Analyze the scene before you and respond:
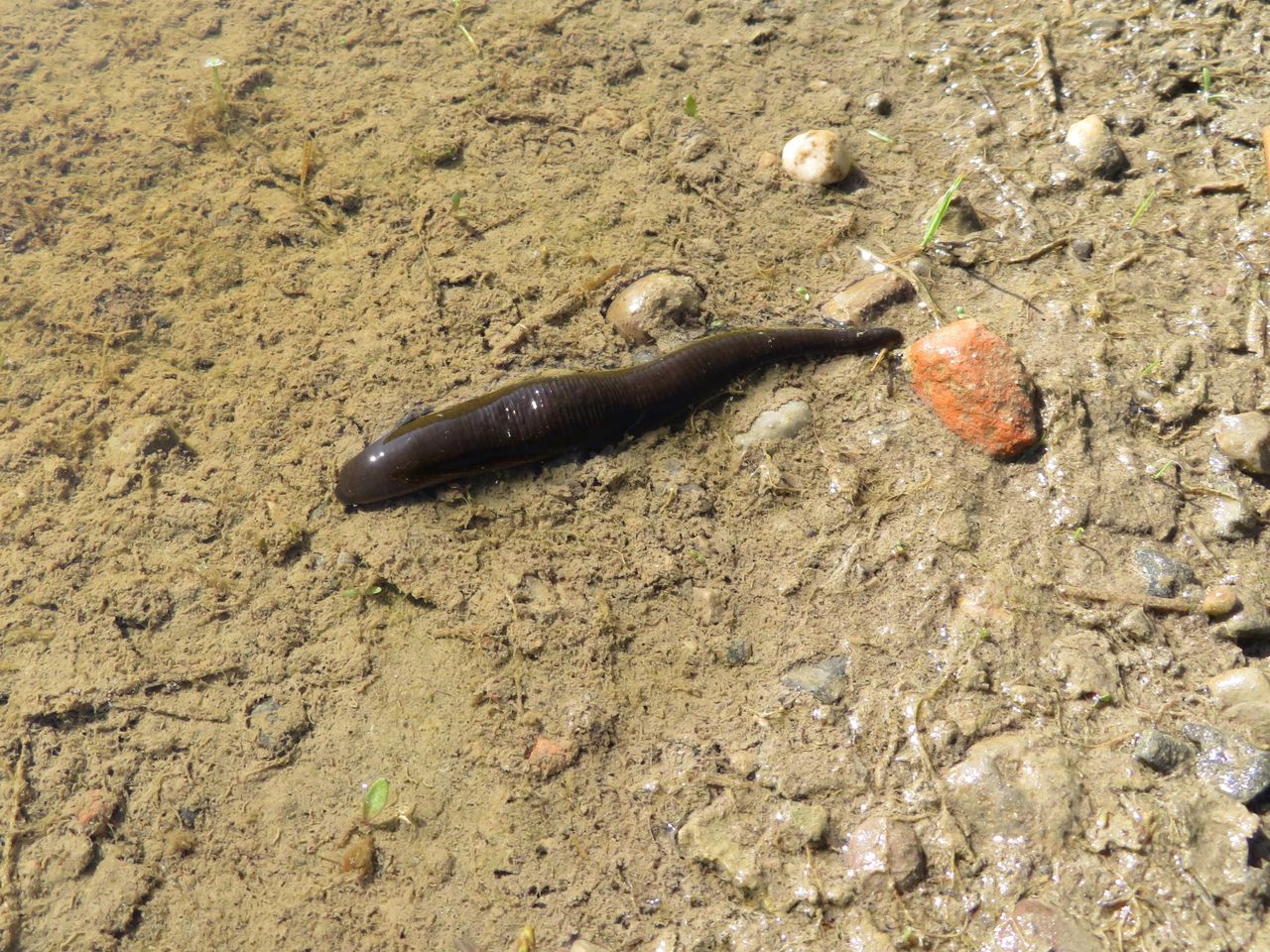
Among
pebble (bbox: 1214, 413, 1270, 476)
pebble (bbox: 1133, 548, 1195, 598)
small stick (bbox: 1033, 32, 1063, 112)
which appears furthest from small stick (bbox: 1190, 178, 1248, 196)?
pebble (bbox: 1133, 548, 1195, 598)

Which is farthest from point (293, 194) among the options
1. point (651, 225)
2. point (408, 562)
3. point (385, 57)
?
point (408, 562)

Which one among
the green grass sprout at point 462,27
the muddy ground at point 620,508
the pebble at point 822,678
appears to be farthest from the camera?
the green grass sprout at point 462,27

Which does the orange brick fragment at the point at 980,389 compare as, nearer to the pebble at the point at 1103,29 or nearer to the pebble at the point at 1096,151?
the pebble at the point at 1096,151

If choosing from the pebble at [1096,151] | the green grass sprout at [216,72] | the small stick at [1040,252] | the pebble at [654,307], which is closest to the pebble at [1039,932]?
the pebble at [654,307]

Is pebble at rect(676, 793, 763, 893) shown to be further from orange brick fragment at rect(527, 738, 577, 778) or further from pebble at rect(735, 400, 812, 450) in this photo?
pebble at rect(735, 400, 812, 450)

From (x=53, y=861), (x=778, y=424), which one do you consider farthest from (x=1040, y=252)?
(x=53, y=861)

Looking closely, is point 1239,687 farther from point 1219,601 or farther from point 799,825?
point 799,825

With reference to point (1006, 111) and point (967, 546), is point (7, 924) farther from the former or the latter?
point (1006, 111)
